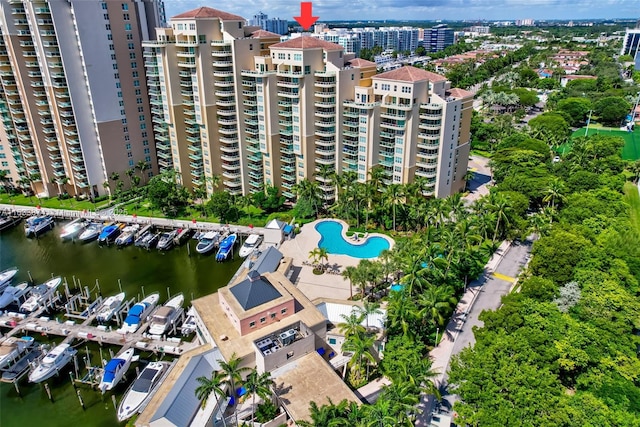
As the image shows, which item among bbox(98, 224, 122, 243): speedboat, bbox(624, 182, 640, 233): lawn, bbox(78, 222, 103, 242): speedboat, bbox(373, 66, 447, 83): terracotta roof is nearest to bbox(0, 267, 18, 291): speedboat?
bbox(78, 222, 103, 242): speedboat

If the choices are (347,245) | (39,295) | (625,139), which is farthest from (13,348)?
(625,139)

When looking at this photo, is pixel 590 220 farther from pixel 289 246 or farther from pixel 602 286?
pixel 289 246

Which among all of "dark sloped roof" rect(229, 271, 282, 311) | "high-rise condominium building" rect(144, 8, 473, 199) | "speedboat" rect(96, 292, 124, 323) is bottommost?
"speedboat" rect(96, 292, 124, 323)

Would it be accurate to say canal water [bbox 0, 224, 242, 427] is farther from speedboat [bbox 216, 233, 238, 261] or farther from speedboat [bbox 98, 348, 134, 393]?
speedboat [bbox 216, 233, 238, 261]

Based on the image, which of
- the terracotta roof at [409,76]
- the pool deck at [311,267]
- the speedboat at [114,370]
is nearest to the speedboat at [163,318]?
the speedboat at [114,370]

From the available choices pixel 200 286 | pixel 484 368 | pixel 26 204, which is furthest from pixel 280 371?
pixel 26 204

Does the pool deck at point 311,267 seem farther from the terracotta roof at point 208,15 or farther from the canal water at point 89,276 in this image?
the terracotta roof at point 208,15
